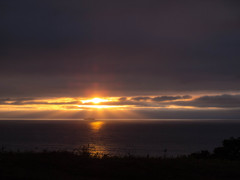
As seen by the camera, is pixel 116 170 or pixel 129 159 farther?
pixel 129 159

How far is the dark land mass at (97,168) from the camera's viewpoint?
9.55m

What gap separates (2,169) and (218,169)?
343 inches

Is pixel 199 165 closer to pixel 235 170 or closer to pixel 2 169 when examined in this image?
pixel 235 170

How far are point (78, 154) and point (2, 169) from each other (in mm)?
4477

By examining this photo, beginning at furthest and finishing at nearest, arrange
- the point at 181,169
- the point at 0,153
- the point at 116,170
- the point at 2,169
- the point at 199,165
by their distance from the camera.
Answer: the point at 0,153
the point at 199,165
the point at 181,169
the point at 116,170
the point at 2,169

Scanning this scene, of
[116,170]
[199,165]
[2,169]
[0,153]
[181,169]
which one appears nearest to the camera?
[2,169]

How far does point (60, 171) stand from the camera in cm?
996

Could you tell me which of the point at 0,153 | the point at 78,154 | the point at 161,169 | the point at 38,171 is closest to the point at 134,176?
the point at 161,169

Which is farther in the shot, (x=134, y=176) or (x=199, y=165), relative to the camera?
(x=199, y=165)

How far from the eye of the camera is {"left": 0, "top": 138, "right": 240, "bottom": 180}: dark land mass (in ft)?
31.3

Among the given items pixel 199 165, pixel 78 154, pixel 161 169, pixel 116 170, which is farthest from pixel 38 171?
pixel 199 165

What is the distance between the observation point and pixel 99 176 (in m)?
9.70

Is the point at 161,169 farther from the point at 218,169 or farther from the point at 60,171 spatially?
the point at 60,171

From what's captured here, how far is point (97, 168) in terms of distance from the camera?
10.5 meters
